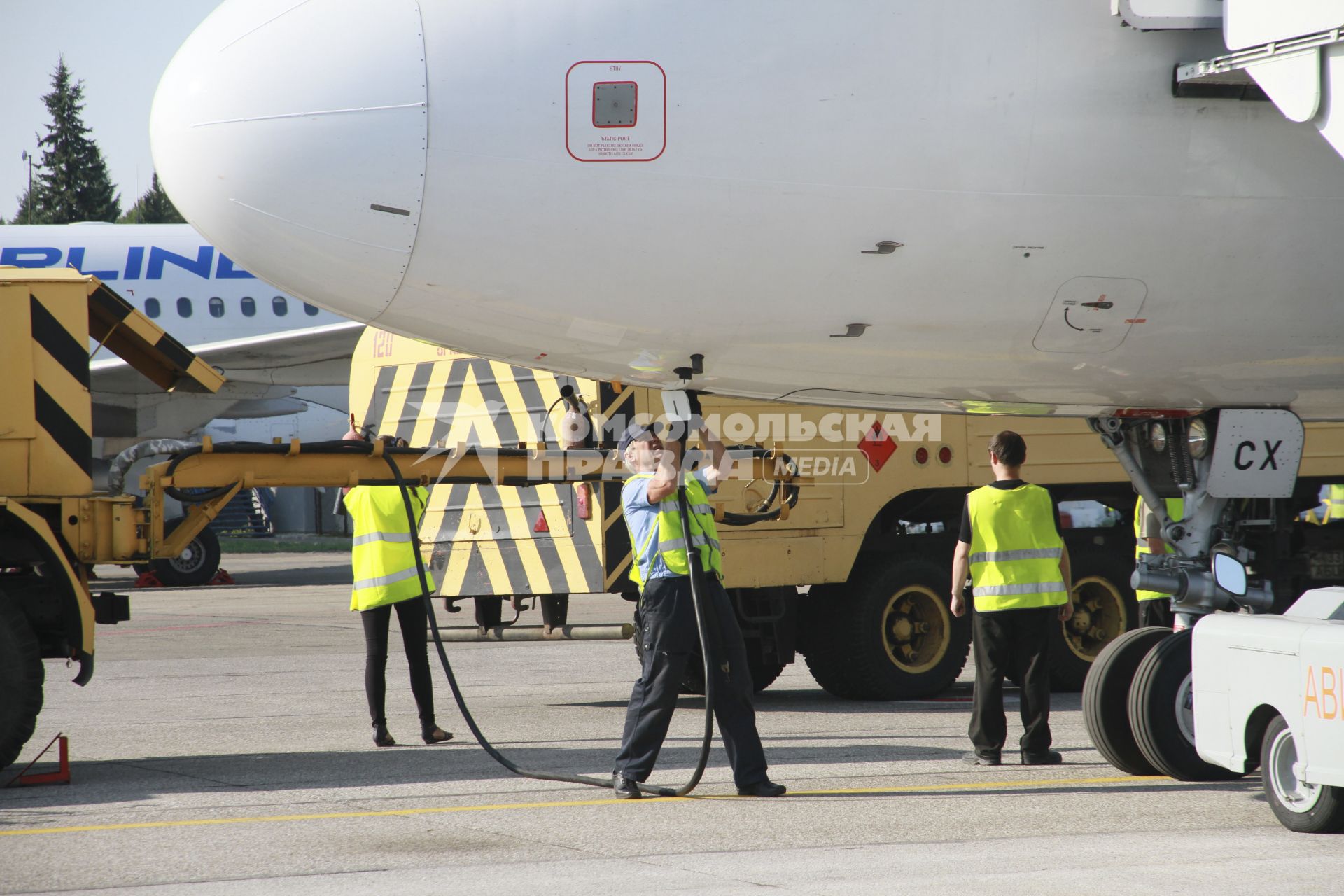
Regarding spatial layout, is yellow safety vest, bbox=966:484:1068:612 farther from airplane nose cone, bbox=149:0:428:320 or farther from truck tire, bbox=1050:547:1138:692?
airplane nose cone, bbox=149:0:428:320

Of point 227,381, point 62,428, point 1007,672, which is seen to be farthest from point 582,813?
point 227,381

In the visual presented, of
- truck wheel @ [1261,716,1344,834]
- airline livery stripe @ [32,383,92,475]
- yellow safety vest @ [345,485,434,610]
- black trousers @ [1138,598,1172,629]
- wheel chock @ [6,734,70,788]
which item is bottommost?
wheel chock @ [6,734,70,788]

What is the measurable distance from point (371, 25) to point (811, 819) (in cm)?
355

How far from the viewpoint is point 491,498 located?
9.98 meters

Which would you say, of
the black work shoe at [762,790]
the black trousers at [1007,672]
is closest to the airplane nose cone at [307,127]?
the black work shoe at [762,790]

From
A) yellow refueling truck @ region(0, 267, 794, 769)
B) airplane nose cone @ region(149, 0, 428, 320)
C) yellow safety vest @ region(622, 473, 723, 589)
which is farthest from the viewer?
yellow refueling truck @ region(0, 267, 794, 769)

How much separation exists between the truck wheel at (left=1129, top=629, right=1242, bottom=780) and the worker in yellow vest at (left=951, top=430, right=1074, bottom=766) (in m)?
0.68

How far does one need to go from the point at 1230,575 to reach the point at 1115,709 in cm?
84

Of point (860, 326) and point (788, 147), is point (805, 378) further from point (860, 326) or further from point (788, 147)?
point (788, 147)

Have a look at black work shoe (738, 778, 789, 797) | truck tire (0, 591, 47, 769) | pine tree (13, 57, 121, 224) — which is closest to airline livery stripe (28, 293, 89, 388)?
truck tire (0, 591, 47, 769)

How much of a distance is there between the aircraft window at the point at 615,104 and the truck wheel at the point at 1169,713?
3.49m

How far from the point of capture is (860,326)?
19.8 feet

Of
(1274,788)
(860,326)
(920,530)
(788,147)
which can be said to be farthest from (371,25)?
(920,530)

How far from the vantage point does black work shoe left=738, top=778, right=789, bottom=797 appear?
21.2 ft
